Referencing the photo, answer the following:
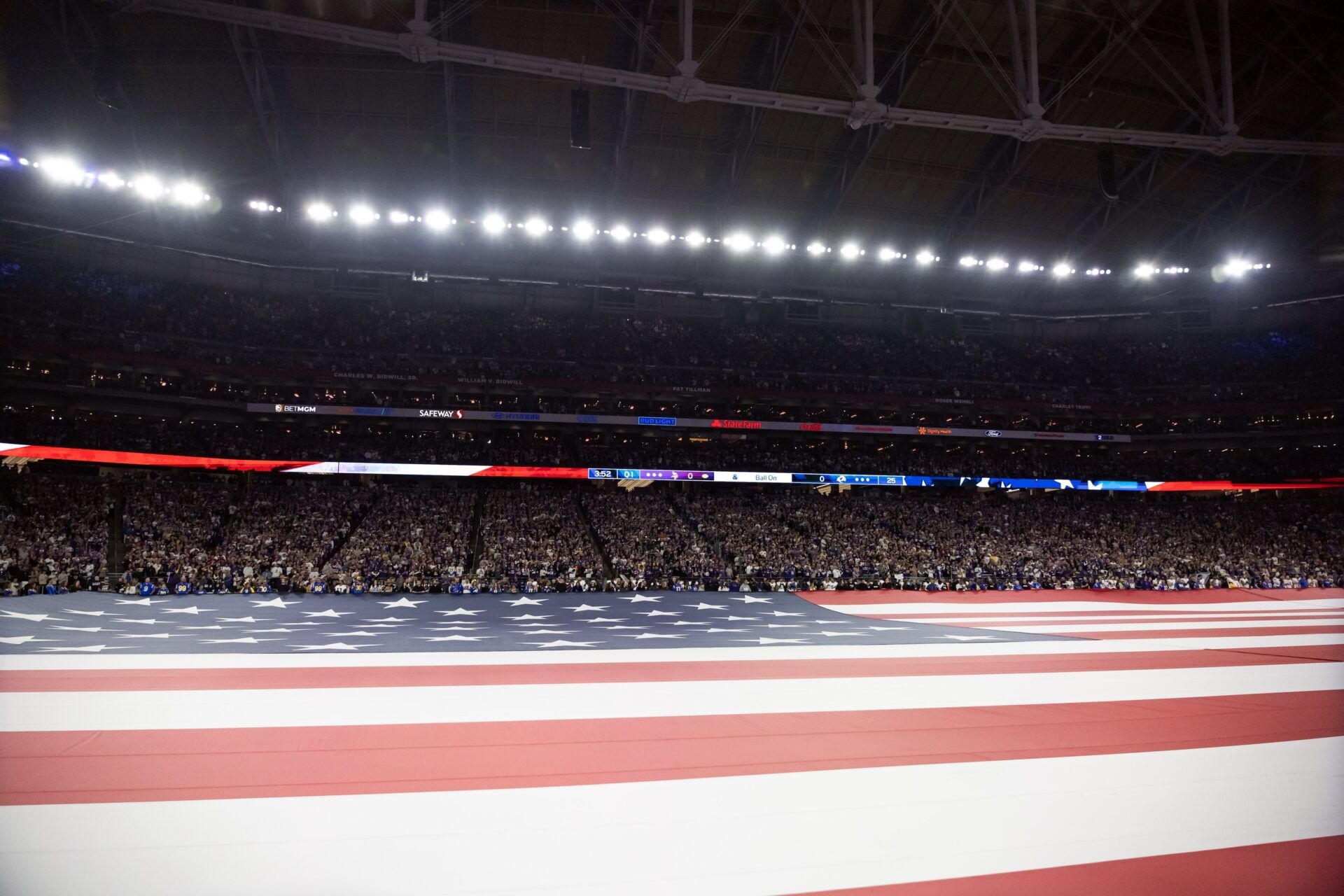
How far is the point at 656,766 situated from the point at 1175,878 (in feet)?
16.2

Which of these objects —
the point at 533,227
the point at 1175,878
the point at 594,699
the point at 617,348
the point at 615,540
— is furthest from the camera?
the point at 617,348

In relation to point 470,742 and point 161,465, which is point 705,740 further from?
point 161,465

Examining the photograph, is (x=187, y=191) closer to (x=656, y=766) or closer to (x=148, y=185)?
(x=148, y=185)

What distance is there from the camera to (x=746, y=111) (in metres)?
25.5

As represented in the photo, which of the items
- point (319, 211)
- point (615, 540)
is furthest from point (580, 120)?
point (615, 540)

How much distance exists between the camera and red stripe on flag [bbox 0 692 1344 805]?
265 inches

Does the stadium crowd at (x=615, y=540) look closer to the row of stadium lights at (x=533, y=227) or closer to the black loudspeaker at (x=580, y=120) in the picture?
the row of stadium lights at (x=533, y=227)

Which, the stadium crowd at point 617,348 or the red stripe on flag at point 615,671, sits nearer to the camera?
the red stripe on flag at point 615,671

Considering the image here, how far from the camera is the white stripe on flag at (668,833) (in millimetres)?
5031

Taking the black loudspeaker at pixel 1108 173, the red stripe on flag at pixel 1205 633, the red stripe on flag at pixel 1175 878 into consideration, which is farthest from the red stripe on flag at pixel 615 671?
the black loudspeaker at pixel 1108 173

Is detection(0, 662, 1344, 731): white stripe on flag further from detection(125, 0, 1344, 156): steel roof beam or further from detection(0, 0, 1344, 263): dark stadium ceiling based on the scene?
detection(0, 0, 1344, 263): dark stadium ceiling

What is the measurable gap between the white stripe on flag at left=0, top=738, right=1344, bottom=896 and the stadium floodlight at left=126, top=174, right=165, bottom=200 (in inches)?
1122

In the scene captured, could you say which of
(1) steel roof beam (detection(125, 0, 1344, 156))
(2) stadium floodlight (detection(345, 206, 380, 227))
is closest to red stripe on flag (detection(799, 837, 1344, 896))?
(1) steel roof beam (detection(125, 0, 1344, 156))

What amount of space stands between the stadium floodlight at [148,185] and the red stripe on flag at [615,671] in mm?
23182
